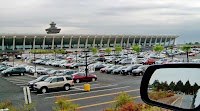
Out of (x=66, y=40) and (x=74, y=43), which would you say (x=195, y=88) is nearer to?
(x=66, y=40)

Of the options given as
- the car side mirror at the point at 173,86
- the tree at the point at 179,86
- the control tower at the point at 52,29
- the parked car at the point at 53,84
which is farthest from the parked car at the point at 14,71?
the control tower at the point at 52,29

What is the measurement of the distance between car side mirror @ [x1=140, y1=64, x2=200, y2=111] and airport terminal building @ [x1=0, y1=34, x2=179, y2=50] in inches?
4149

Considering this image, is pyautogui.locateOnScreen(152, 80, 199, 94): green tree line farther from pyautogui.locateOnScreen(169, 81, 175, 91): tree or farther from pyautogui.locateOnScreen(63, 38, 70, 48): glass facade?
pyautogui.locateOnScreen(63, 38, 70, 48): glass facade

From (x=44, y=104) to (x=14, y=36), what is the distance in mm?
97068

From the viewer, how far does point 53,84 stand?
21.5 meters

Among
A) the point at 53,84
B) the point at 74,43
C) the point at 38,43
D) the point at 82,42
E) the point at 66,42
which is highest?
the point at 82,42

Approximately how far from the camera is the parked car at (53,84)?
2098 centimetres

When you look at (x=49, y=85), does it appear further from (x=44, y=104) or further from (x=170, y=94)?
(x=170, y=94)

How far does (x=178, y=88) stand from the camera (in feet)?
8.52

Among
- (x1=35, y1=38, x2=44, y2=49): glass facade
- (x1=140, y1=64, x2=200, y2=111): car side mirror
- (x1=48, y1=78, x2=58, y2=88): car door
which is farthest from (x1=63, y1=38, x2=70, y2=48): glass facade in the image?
(x1=140, y1=64, x2=200, y2=111): car side mirror

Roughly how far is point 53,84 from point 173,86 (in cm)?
1957

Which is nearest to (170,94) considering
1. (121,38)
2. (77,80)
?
(77,80)

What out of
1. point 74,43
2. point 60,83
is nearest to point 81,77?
point 60,83

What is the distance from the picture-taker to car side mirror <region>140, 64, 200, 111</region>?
2376 millimetres
